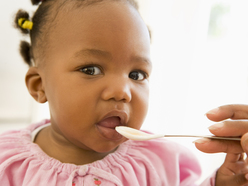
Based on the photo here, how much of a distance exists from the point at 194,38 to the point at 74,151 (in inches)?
35.6

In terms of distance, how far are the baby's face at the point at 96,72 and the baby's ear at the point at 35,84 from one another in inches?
2.7

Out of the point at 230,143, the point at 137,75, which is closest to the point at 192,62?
the point at 137,75

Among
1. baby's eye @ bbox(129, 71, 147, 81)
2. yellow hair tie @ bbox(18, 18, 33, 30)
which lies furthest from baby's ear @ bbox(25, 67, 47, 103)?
baby's eye @ bbox(129, 71, 147, 81)

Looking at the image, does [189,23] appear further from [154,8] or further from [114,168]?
[114,168]

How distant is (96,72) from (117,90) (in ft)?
0.32

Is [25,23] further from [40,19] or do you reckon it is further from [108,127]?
[108,127]

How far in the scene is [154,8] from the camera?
1412mm

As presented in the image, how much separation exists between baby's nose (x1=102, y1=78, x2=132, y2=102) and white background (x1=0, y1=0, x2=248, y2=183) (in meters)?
0.74

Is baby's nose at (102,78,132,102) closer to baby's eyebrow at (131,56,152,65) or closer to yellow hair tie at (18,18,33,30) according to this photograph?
baby's eyebrow at (131,56,152,65)

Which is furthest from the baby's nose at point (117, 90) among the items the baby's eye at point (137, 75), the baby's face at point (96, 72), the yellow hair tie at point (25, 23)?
the yellow hair tie at point (25, 23)

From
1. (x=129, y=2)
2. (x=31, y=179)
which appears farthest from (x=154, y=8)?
(x=31, y=179)

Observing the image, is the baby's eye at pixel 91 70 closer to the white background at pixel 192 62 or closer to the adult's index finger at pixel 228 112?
the adult's index finger at pixel 228 112

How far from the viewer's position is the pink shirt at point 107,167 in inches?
30.3

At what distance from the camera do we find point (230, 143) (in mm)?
709
